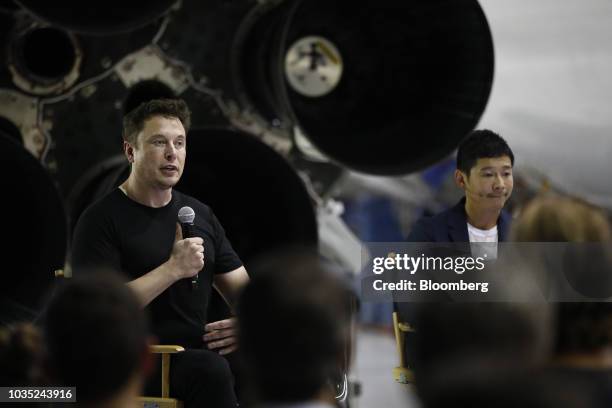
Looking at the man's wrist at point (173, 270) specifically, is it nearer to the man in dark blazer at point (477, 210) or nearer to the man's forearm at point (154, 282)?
the man's forearm at point (154, 282)

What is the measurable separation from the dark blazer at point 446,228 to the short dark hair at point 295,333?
156 cm

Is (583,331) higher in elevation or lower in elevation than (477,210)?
lower

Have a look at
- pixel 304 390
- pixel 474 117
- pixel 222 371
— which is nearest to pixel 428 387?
pixel 304 390

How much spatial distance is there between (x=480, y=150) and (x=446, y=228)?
0.29 meters

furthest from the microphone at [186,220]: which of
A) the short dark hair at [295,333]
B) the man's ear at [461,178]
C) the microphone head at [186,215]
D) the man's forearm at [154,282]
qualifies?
the short dark hair at [295,333]

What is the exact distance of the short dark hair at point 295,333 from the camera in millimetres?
1595

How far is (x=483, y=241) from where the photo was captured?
10.4 feet

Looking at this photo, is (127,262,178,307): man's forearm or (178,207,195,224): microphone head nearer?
(127,262,178,307): man's forearm

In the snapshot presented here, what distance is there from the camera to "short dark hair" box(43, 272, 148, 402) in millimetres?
1656

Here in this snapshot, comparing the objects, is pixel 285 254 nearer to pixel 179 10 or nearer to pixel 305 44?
pixel 305 44

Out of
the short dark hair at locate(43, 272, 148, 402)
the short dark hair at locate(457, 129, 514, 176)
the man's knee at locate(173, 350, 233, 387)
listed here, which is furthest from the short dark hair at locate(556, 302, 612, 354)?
the short dark hair at locate(457, 129, 514, 176)

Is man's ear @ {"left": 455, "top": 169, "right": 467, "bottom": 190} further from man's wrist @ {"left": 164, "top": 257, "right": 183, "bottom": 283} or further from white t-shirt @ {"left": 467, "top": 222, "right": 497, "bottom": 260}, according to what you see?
man's wrist @ {"left": 164, "top": 257, "right": 183, "bottom": 283}

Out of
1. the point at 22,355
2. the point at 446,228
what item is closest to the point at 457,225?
the point at 446,228

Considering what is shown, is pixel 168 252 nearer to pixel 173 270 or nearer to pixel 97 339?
pixel 173 270
